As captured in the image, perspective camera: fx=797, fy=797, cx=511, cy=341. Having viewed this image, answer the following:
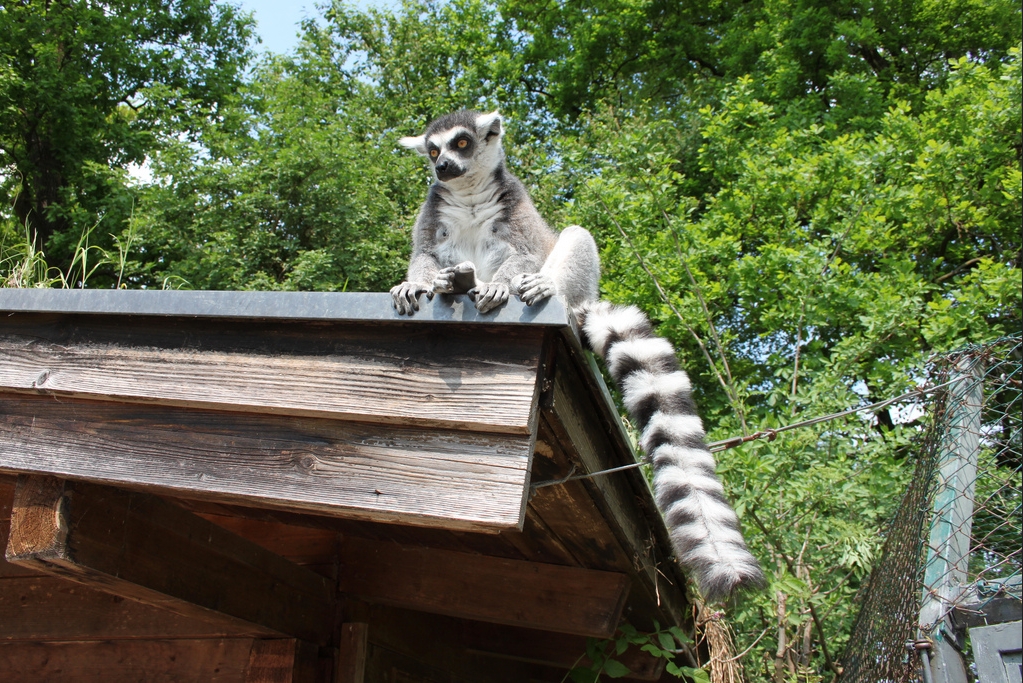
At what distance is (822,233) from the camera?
1016cm

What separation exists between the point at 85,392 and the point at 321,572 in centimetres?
147

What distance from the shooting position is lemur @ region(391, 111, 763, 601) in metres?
1.97

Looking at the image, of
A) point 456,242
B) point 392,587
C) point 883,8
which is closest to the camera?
point 392,587

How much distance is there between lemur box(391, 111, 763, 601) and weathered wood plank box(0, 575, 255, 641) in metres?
1.65

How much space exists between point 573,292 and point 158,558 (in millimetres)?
2254

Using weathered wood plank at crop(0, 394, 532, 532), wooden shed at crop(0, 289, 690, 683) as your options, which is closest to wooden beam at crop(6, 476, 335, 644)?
wooden shed at crop(0, 289, 690, 683)

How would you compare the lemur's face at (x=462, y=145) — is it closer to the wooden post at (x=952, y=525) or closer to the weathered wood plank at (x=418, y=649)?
the weathered wood plank at (x=418, y=649)

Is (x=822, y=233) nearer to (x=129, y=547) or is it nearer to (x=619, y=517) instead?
(x=619, y=517)

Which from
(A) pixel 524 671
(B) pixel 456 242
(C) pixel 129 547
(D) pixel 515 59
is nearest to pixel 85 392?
(C) pixel 129 547

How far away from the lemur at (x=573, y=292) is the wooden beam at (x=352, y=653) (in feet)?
4.76

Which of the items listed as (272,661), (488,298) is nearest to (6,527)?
(272,661)

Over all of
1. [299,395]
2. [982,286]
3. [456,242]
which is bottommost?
[299,395]

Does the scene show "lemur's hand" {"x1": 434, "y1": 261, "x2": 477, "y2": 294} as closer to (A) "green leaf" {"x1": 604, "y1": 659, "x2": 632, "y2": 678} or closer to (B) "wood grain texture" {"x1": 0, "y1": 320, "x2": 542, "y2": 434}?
(B) "wood grain texture" {"x1": 0, "y1": 320, "x2": 542, "y2": 434}

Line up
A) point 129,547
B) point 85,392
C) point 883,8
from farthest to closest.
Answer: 1. point 883,8
2. point 129,547
3. point 85,392
